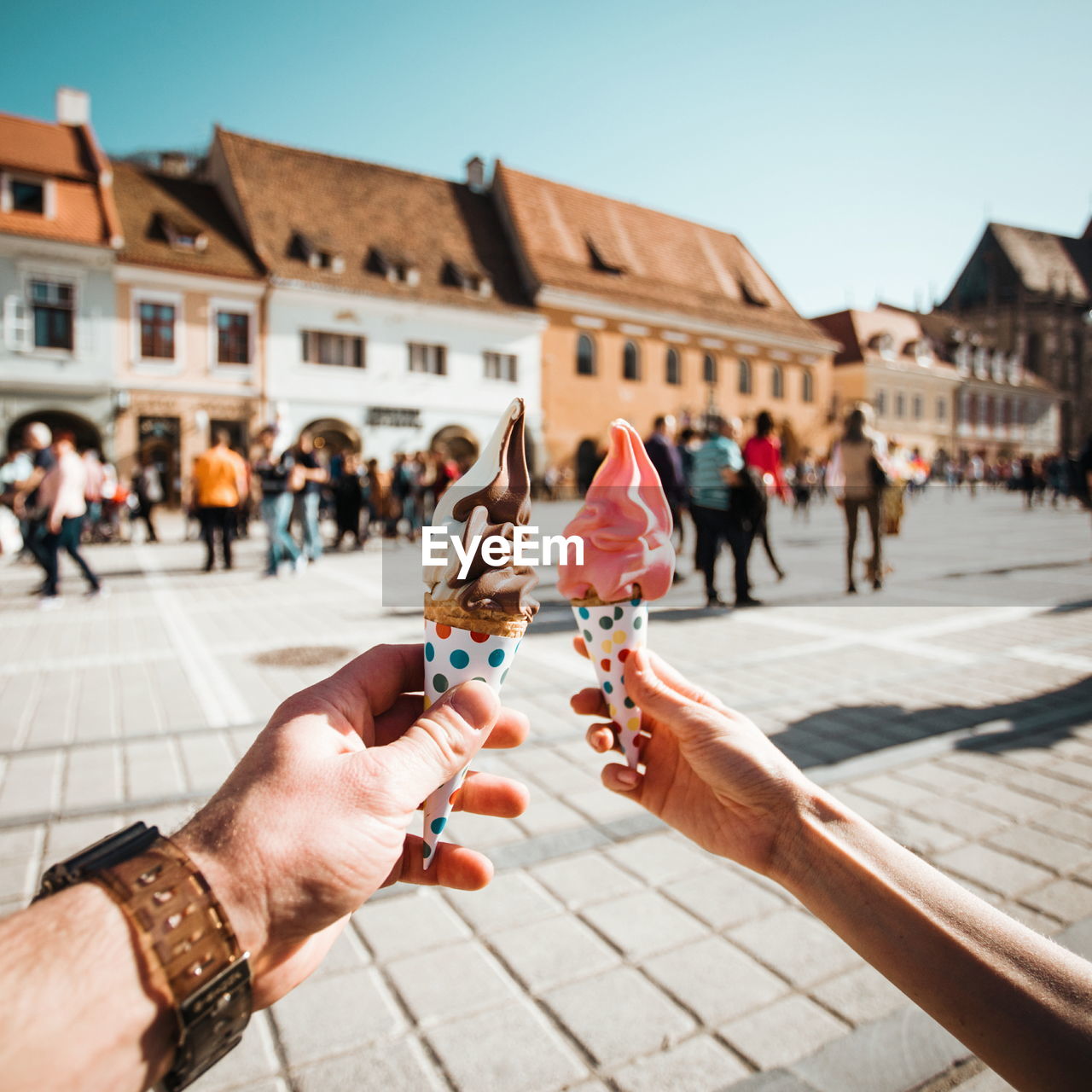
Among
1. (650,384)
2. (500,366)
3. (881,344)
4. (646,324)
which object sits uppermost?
(881,344)

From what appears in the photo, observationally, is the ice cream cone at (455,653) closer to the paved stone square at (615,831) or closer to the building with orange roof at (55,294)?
the paved stone square at (615,831)

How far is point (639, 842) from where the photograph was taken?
324 centimetres

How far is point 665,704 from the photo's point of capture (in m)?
1.61

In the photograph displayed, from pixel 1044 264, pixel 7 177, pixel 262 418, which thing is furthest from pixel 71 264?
pixel 1044 264

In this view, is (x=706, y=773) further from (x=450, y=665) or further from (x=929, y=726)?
(x=929, y=726)

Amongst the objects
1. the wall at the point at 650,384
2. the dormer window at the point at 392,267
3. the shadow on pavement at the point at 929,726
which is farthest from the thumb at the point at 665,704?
the dormer window at the point at 392,267

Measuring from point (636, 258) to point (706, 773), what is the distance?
1463 inches

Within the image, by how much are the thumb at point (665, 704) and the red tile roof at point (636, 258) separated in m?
31.7

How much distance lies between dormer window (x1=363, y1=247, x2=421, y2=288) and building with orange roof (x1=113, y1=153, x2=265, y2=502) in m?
4.33

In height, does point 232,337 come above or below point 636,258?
below

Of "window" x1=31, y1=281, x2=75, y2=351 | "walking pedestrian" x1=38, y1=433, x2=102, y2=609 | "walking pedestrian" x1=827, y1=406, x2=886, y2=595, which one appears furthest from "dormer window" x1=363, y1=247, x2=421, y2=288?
"walking pedestrian" x1=827, y1=406, x2=886, y2=595

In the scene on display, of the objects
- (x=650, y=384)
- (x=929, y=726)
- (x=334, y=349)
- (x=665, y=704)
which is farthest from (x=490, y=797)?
(x=650, y=384)

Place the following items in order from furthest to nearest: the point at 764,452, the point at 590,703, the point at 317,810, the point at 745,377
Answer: the point at 745,377 → the point at 764,452 → the point at 590,703 → the point at 317,810

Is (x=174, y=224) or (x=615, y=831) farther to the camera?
(x=174, y=224)
